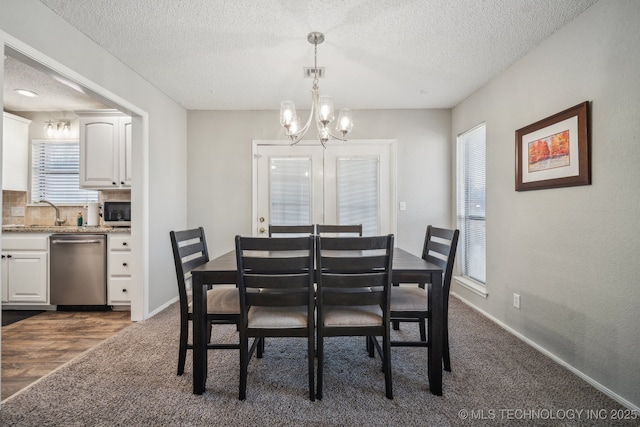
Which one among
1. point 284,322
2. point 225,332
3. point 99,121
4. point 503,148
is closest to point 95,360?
point 225,332

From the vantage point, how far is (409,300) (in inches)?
82.5

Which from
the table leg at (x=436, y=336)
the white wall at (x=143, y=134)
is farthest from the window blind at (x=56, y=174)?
the table leg at (x=436, y=336)

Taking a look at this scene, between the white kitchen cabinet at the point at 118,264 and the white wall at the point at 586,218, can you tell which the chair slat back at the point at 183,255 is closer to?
the white kitchen cabinet at the point at 118,264

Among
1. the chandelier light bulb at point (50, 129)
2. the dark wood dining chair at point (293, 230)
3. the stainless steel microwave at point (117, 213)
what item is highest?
the chandelier light bulb at point (50, 129)

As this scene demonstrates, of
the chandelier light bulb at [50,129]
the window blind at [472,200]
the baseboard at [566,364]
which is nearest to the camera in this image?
the baseboard at [566,364]

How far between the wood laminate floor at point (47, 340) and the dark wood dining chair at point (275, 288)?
1516mm

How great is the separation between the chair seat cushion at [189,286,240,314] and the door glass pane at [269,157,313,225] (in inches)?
75.5

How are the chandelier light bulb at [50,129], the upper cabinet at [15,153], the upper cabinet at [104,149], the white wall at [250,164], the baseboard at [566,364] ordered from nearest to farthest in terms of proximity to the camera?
1. the baseboard at [566,364]
2. the upper cabinet at [104,149]
3. the upper cabinet at [15,153]
4. the chandelier light bulb at [50,129]
5. the white wall at [250,164]

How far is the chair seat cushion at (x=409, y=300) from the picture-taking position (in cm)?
Answer: 201

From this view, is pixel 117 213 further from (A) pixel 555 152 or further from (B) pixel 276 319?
(A) pixel 555 152

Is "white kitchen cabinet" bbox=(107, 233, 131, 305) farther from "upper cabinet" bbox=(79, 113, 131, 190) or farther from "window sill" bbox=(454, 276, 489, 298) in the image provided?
"window sill" bbox=(454, 276, 489, 298)

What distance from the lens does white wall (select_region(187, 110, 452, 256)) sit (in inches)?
157

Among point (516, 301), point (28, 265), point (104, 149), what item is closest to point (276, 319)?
point (516, 301)

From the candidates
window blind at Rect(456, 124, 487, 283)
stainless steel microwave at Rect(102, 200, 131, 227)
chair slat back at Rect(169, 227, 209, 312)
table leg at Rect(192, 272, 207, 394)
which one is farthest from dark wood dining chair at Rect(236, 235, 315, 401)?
stainless steel microwave at Rect(102, 200, 131, 227)
